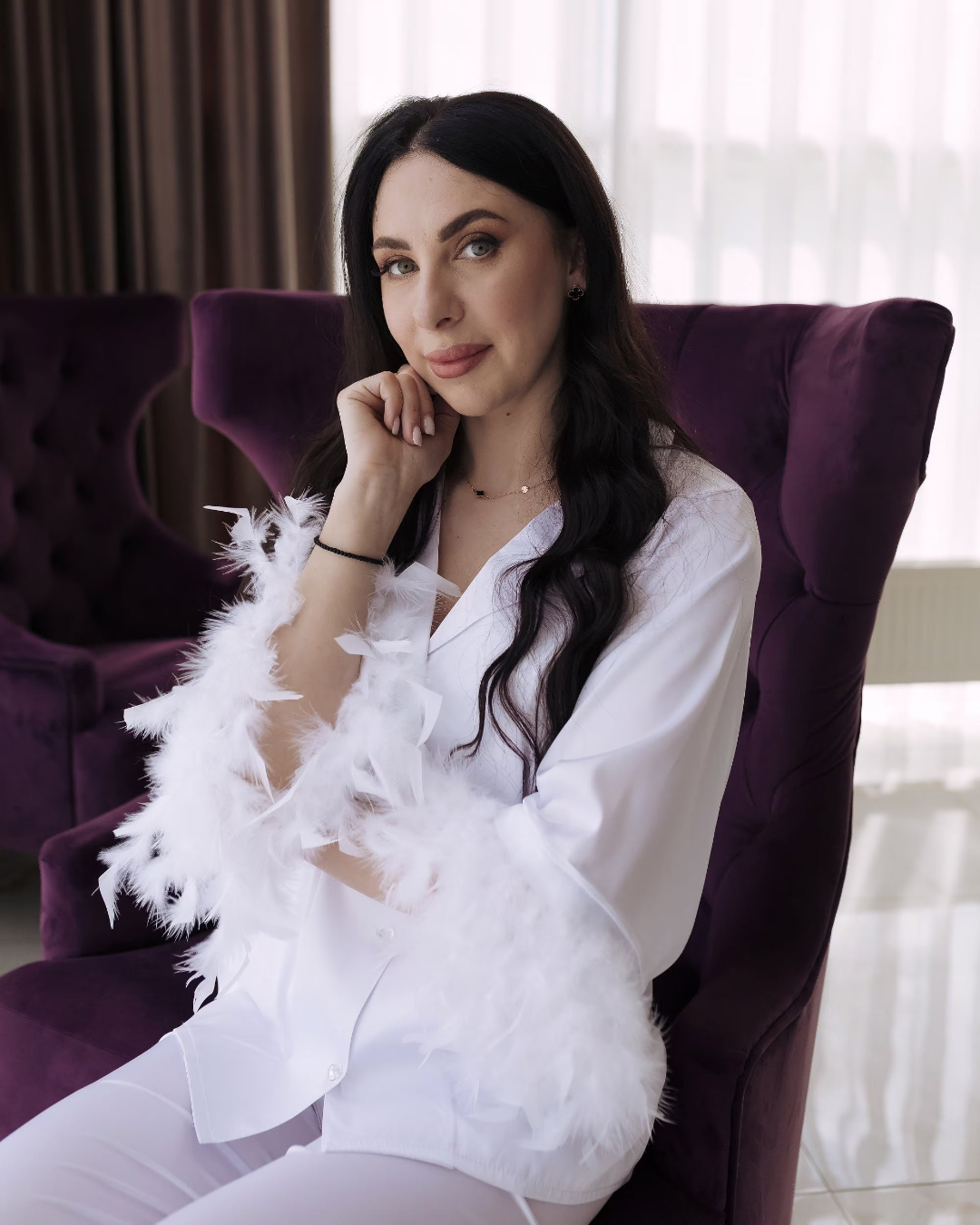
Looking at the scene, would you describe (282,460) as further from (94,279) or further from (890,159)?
(890,159)

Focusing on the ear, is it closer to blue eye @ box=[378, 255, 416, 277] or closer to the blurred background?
blue eye @ box=[378, 255, 416, 277]

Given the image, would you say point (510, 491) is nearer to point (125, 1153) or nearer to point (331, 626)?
point (331, 626)

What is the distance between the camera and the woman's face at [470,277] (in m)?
1.20

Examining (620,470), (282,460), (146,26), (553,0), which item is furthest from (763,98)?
(620,470)

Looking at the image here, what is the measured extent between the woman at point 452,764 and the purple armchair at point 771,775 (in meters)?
0.12

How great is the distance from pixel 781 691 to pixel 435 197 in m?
0.71

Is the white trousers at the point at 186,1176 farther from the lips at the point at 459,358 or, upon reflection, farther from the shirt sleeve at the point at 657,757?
the lips at the point at 459,358

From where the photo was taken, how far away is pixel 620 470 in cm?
122

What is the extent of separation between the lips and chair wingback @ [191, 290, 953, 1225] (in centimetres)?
42

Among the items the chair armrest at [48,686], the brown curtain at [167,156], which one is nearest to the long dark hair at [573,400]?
the chair armrest at [48,686]

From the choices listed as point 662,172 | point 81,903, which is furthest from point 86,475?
point 662,172

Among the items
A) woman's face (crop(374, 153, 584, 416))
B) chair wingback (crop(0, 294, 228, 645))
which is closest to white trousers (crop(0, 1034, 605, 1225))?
woman's face (crop(374, 153, 584, 416))

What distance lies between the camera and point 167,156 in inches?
130

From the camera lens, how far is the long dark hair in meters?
1.13
